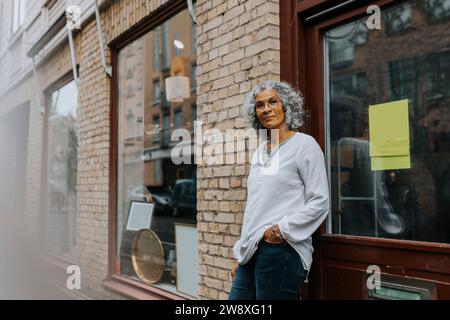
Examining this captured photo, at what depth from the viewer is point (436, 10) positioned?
7.79 ft

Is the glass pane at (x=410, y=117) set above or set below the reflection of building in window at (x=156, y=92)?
below

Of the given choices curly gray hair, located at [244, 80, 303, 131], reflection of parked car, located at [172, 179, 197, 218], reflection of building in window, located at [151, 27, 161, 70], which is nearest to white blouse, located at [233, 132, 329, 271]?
curly gray hair, located at [244, 80, 303, 131]

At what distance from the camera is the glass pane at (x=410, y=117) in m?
2.32

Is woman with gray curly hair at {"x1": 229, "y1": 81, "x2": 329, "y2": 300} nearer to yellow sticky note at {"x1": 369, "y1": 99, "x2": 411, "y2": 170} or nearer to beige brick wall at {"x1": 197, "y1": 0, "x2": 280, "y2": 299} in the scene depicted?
yellow sticky note at {"x1": 369, "y1": 99, "x2": 411, "y2": 170}

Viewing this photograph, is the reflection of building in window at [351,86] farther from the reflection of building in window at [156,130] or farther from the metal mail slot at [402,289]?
the reflection of building in window at [156,130]

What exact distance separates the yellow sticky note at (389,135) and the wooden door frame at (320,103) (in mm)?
342

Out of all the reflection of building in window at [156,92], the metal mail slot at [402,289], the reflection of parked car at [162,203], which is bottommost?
the metal mail slot at [402,289]

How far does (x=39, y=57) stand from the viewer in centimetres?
673

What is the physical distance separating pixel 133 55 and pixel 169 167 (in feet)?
4.18

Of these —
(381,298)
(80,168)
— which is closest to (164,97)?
(80,168)

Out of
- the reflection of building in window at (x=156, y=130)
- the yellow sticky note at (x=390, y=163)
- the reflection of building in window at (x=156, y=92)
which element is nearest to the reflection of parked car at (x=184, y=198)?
the reflection of building in window at (x=156, y=130)

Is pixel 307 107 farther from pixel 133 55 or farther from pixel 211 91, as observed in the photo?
pixel 133 55

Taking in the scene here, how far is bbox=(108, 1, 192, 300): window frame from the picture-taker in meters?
4.21

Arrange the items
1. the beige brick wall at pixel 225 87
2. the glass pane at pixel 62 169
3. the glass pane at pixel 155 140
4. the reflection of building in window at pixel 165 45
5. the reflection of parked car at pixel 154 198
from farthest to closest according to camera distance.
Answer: the glass pane at pixel 62 169, the reflection of parked car at pixel 154 198, the reflection of building in window at pixel 165 45, the glass pane at pixel 155 140, the beige brick wall at pixel 225 87
